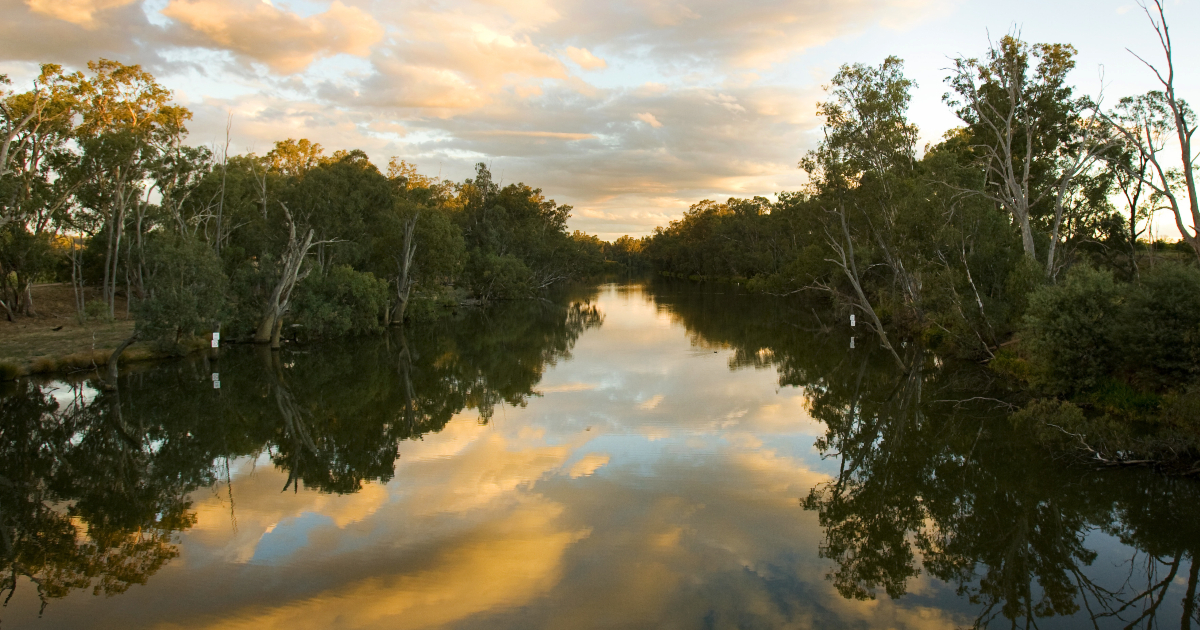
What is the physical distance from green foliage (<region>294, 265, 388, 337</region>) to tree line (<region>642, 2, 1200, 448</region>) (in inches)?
765

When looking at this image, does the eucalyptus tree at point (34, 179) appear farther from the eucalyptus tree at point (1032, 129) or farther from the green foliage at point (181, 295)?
the eucalyptus tree at point (1032, 129)

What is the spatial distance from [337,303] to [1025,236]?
26.2 meters

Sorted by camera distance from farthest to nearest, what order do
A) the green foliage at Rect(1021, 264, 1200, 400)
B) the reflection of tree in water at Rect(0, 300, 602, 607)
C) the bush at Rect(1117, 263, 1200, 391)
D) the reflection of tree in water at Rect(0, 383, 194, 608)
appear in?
the green foliage at Rect(1021, 264, 1200, 400) → the bush at Rect(1117, 263, 1200, 391) → the reflection of tree in water at Rect(0, 300, 602, 607) → the reflection of tree in water at Rect(0, 383, 194, 608)

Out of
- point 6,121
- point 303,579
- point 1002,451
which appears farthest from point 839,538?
point 6,121

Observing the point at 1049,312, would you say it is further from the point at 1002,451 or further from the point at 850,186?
the point at 850,186

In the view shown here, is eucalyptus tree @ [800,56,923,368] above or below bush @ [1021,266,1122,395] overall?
above

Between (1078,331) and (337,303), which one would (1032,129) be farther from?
(337,303)

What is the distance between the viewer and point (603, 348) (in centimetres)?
2905

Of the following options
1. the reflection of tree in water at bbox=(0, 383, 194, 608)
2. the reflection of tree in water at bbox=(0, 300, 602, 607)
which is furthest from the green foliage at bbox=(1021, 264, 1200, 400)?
the reflection of tree in water at bbox=(0, 383, 194, 608)

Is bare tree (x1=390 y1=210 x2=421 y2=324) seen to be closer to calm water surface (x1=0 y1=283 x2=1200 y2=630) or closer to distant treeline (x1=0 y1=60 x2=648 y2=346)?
distant treeline (x1=0 y1=60 x2=648 y2=346)

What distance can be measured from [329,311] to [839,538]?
83.7 ft

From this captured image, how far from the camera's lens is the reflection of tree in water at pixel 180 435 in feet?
29.0

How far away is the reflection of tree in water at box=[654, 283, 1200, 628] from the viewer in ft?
24.2

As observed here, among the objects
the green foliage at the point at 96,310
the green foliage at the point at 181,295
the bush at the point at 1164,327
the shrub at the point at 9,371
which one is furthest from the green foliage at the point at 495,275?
the bush at the point at 1164,327
